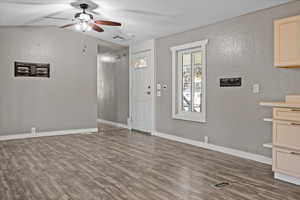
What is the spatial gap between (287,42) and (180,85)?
9.02ft

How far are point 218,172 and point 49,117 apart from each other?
15.2 ft

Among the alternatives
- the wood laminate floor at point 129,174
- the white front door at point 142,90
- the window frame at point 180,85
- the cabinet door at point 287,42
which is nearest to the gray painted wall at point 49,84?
the wood laminate floor at point 129,174

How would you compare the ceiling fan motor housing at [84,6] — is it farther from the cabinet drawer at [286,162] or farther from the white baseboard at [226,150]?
the cabinet drawer at [286,162]

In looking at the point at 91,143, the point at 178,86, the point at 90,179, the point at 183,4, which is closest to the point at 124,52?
the point at 178,86

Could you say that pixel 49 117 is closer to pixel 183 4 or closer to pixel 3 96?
pixel 3 96

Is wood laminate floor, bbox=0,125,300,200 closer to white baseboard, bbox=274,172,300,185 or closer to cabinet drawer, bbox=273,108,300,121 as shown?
white baseboard, bbox=274,172,300,185

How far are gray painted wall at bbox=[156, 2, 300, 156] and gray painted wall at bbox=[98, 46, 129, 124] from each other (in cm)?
277

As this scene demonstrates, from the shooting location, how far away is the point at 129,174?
3.49m

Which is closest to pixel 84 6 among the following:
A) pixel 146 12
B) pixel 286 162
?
pixel 146 12

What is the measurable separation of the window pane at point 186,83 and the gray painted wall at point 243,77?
0.37m

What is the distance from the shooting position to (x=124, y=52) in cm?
782

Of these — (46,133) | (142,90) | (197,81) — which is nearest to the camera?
(197,81)

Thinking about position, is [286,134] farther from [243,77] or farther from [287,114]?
[243,77]

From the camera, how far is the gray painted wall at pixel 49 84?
599 centimetres
